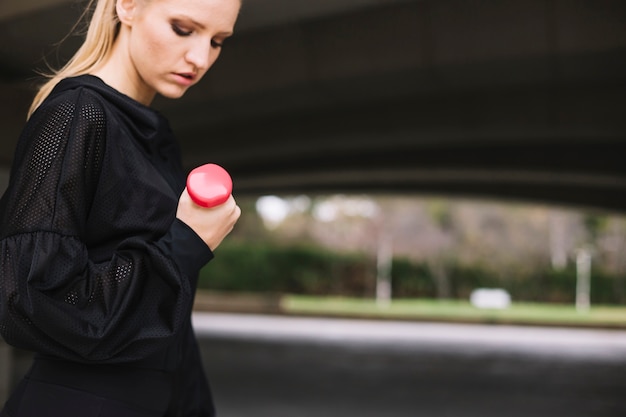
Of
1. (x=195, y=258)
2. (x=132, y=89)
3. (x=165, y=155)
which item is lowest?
(x=195, y=258)

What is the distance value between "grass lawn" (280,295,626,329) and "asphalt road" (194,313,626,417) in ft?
12.3

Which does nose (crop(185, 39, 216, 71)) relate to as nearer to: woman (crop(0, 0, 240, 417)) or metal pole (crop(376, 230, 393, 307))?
woman (crop(0, 0, 240, 417))

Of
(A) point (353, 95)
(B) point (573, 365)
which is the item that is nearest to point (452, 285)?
(B) point (573, 365)

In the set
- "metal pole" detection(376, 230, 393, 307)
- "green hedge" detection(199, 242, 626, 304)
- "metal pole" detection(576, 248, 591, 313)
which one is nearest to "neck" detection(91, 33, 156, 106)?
"green hedge" detection(199, 242, 626, 304)

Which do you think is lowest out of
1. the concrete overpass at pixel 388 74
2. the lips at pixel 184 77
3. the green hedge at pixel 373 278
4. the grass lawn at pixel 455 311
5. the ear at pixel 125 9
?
the grass lawn at pixel 455 311

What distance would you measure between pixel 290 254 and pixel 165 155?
30.8m

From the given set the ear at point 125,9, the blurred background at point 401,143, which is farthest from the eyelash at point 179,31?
the blurred background at point 401,143

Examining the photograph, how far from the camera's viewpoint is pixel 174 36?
1.62m

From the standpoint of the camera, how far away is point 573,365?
13742 millimetres

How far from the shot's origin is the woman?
56.5 inches

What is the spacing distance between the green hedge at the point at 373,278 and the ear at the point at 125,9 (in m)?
30.2

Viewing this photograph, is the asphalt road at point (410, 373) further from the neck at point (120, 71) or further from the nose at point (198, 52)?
the nose at point (198, 52)

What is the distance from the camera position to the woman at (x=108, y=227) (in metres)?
1.44

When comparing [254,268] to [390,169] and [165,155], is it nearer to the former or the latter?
[390,169]
